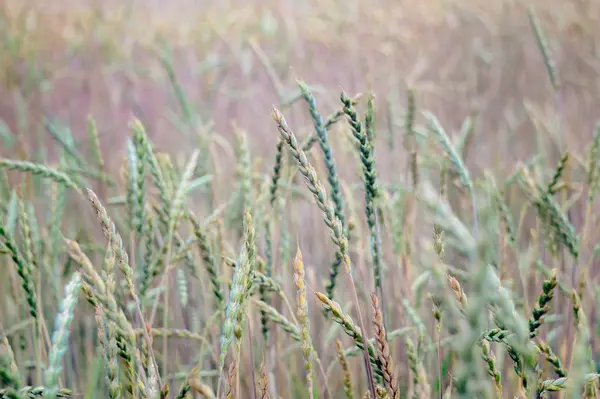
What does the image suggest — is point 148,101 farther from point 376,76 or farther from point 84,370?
point 84,370

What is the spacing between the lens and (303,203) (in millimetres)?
1438

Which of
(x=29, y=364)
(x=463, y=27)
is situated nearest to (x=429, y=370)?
(x=29, y=364)

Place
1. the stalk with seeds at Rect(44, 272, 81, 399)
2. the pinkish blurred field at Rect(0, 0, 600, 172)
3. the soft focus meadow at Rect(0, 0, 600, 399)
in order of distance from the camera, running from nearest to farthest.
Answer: the stalk with seeds at Rect(44, 272, 81, 399)
the soft focus meadow at Rect(0, 0, 600, 399)
the pinkish blurred field at Rect(0, 0, 600, 172)


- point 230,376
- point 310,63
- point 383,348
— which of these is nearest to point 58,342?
point 230,376

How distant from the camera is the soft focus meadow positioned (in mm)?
400

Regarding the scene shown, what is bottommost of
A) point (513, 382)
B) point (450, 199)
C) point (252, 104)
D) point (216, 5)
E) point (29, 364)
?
point (513, 382)

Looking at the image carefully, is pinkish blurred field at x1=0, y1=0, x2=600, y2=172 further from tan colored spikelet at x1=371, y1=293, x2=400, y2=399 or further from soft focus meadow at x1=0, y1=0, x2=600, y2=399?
tan colored spikelet at x1=371, y1=293, x2=400, y2=399

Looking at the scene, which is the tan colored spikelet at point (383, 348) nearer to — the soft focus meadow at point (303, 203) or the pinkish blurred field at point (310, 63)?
the soft focus meadow at point (303, 203)

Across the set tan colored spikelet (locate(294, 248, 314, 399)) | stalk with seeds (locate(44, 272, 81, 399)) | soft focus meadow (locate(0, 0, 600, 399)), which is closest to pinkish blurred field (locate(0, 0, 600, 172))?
soft focus meadow (locate(0, 0, 600, 399))

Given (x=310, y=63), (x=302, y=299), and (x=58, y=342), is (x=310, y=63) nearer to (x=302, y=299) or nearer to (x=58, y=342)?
(x=302, y=299)

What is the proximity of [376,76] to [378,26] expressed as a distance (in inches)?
14.1

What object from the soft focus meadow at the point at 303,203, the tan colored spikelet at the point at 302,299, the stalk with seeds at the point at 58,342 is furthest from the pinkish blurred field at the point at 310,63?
the stalk with seeds at the point at 58,342

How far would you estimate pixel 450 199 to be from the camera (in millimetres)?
1319

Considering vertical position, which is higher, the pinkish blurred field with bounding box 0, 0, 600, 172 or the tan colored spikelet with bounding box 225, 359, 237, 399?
the pinkish blurred field with bounding box 0, 0, 600, 172
